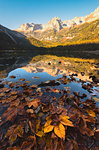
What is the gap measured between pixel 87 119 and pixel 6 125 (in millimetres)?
3473

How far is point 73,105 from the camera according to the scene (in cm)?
401

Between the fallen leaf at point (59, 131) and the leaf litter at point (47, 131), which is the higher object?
the fallen leaf at point (59, 131)

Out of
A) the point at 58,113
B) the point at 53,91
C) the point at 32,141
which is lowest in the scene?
the point at 53,91

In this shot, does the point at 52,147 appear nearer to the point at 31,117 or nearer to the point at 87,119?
the point at 31,117

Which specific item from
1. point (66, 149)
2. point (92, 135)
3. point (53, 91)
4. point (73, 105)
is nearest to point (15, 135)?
point (66, 149)

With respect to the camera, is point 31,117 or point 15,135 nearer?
point 15,135

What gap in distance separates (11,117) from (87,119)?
130 inches

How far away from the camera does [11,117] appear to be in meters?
3.04

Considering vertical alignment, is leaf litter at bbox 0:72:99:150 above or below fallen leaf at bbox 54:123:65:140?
below

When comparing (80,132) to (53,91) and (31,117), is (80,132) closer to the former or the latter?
(31,117)

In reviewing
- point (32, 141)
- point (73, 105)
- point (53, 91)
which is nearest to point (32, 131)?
point (32, 141)

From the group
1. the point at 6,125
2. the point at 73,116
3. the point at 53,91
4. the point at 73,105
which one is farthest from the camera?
the point at 53,91

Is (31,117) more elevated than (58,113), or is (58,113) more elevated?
(58,113)

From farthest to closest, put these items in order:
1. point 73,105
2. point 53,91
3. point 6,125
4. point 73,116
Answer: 1. point 53,91
2. point 73,105
3. point 73,116
4. point 6,125
